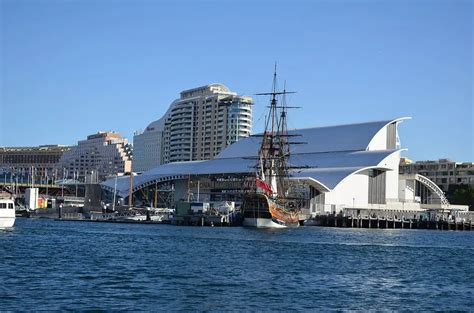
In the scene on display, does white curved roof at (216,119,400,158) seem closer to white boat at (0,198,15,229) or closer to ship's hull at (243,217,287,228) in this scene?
ship's hull at (243,217,287,228)

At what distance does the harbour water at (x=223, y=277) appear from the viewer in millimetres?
36562

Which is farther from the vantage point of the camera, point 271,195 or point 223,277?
point 271,195

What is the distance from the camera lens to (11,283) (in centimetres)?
4009

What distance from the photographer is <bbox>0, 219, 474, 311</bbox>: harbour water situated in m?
36.6

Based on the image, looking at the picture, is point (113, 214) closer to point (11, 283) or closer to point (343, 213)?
point (343, 213)

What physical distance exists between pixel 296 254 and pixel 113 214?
90365mm

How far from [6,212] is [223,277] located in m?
45.4

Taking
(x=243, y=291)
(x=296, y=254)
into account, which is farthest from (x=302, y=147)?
(x=243, y=291)

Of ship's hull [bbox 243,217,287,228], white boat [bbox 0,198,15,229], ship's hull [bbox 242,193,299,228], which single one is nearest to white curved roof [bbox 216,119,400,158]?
ship's hull [bbox 242,193,299,228]

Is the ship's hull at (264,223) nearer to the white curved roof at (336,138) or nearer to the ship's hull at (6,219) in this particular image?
the ship's hull at (6,219)

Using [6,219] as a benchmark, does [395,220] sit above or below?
above

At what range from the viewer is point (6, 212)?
84.8m

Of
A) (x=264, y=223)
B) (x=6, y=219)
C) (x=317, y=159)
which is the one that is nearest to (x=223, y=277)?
(x=6, y=219)

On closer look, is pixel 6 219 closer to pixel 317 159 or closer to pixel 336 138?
pixel 317 159
